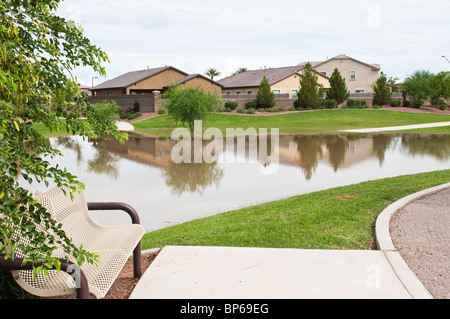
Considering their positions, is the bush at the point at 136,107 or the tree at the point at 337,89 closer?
the tree at the point at 337,89

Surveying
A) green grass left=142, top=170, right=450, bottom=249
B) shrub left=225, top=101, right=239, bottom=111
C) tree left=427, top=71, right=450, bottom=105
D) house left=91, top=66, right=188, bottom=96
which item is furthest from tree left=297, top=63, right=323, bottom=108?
green grass left=142, top=170, right=450, bottom=249

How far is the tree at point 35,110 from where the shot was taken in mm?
2580

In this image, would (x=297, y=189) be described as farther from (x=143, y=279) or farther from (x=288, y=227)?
(x=143, y=279)

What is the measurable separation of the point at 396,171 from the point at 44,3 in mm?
13122

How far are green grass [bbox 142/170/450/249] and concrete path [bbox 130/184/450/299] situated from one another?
54 cm

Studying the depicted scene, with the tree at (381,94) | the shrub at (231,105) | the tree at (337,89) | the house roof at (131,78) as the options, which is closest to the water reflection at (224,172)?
the shrub at (231,105)

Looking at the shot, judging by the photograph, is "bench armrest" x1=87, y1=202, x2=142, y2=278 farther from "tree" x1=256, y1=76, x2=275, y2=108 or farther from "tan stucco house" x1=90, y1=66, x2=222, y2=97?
"tan stucco house" x1=90, y1=66, x2=222, y2=97

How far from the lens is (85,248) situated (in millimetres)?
4547

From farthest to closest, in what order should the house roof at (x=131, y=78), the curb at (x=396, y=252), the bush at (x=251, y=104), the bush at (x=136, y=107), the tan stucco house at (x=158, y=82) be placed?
1. the house roof at (x=131, y=78)
2. the tan stucco house at (x=158, y=82)
3. the bush at (x=136, y=107)
4. the bush at (x=251, y=104)
5. the curb at (x=396, y=252)

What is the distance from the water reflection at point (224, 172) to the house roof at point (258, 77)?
33.8 m

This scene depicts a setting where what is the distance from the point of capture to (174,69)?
59.5 meters

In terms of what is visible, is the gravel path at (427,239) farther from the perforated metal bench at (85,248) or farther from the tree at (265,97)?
the tree at (265,97)

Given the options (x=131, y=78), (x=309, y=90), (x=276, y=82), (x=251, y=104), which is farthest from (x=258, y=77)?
(x=131, y=78)
